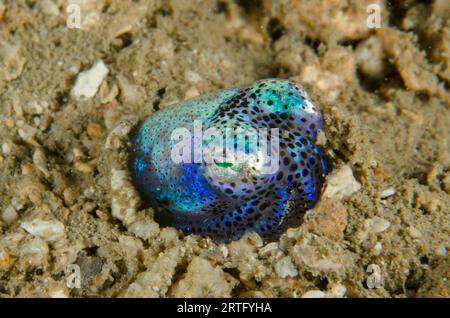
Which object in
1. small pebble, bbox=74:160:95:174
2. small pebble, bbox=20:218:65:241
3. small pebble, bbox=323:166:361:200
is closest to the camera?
small pebble, bbox=20:218:65:241

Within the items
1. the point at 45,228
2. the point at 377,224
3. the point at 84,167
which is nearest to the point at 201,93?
the point at 84,167

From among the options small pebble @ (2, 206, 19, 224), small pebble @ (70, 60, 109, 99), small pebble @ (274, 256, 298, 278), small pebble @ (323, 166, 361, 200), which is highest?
small pebble @ (70, 60, 109, 99)

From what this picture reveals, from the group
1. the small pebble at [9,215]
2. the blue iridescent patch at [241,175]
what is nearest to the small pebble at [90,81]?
the blue iridescent patch at [241,175]

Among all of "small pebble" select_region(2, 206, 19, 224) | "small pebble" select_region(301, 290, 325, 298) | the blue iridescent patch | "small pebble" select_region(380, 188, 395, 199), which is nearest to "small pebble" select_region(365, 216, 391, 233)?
"small pebble" select_region(380, 188, 395, 199)

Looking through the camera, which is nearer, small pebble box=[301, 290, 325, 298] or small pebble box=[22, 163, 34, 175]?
small pebble box=[301, 290, 325, 298]

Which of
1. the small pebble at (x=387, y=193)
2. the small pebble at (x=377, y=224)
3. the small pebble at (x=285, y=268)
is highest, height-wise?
the small pebble at (x=387, y=193)

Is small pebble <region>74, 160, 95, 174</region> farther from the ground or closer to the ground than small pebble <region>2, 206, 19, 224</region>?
farther from the ground

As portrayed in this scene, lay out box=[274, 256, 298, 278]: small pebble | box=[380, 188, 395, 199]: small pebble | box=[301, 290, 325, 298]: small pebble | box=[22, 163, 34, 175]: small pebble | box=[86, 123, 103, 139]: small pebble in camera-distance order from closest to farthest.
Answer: box=[301, 290, 325, 298]: small pebble → box=[274, 256, 298, 278]: small pebble → box=[380, 188, 395, 199]: small pebble → box=[22, 163, 34, 175]: small pebble → box=[86, 123, 103, 139]: small pebble

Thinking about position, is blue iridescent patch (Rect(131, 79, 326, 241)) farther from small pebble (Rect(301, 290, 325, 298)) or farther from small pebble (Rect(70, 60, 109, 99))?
small pebble (Rect(70, 60, 109, 99))

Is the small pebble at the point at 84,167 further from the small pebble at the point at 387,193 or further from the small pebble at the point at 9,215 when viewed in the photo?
the small pebble at the point at 387,193
